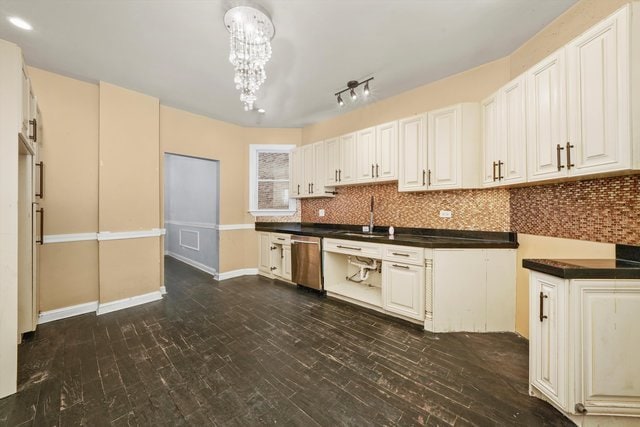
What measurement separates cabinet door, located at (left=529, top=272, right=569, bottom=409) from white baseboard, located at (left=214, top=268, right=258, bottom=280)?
4158mm

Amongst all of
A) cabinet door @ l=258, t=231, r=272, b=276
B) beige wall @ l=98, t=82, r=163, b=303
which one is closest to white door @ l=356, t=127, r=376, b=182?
cabinet door @ l=258, t=231, r=272, b=276

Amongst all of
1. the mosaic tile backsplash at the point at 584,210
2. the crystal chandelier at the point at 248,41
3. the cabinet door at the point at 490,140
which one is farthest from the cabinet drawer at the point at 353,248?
the crystal chandelier at the point at 248,41

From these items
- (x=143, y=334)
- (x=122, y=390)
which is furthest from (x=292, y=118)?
(x=122, y=390)

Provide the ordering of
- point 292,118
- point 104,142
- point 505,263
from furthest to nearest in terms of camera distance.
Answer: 1. point 292,118
2. point 104,142
3. point 505,263

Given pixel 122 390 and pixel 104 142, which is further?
pixel 104 142

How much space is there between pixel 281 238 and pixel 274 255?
39 centimetres

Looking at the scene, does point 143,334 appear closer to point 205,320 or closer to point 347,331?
point 205,320

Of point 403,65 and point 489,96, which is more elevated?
point 403,65

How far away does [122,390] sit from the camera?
1.70m

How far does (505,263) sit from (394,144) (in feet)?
5.96

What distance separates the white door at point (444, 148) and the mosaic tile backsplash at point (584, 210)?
2.12 feet

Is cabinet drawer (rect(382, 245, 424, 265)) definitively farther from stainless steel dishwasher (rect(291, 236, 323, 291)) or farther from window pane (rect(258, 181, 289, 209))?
window pane (rect(258, 181, 289, 209))

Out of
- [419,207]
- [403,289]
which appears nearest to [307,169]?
[419,207]

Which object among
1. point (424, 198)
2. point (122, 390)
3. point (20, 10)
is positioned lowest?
point (122, 390)
